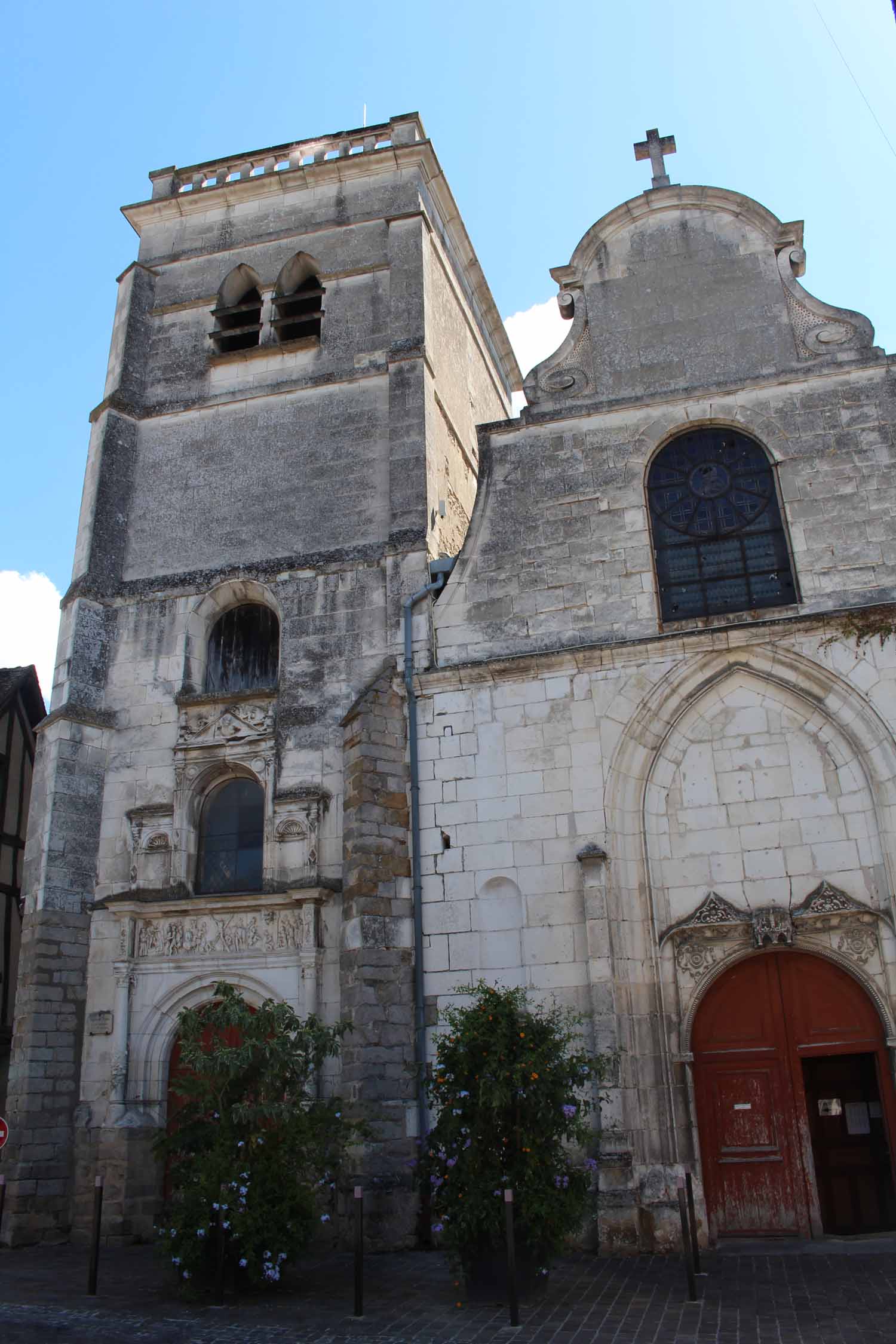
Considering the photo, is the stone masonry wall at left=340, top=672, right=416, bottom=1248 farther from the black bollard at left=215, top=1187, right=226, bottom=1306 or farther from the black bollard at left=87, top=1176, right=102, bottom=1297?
the black bollard at left=87, top=1176, right=102, bottom=1297

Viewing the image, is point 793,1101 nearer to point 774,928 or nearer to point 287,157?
point 774,928

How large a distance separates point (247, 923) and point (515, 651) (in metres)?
3.54

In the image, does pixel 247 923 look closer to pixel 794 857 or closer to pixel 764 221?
pixel 794 857

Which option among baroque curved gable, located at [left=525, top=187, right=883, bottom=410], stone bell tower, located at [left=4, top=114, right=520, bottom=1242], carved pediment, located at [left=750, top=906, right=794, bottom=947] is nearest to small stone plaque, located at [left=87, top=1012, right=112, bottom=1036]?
stone bell tower, located at [left=4, top=114, right=520, bottom=1242]

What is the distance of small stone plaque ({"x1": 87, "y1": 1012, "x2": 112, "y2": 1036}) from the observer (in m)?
10.0

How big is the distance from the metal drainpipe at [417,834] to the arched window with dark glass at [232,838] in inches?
68.8

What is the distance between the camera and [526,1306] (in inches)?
256

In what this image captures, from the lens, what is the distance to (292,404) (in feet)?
41.7

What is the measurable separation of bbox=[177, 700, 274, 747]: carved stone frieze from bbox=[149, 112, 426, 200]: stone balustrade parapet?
24.9ft

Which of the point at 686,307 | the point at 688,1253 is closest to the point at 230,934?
the point at 688,1253

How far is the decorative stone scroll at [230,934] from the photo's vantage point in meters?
9.87

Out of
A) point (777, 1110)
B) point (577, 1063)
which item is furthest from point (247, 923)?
point (777, 1110)

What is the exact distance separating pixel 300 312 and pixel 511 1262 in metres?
11.4

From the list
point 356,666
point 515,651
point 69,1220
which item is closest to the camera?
point 69,1220
